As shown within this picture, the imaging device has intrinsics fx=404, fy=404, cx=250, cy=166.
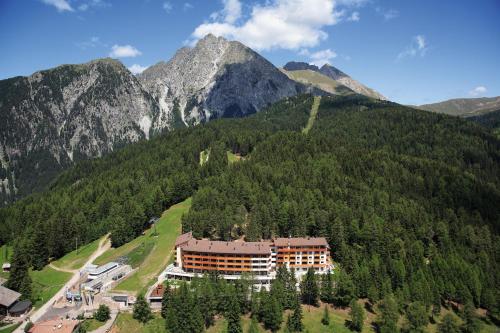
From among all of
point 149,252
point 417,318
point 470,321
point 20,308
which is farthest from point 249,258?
point 20,308

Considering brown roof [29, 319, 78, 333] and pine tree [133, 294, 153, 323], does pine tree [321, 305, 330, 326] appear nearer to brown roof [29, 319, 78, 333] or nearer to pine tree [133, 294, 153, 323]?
pine tree [133, 294, 153, 323]

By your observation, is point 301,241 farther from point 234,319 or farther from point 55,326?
point 55,326

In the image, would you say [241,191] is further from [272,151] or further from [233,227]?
[272,151]

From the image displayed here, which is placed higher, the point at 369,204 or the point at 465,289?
the point at 369,204

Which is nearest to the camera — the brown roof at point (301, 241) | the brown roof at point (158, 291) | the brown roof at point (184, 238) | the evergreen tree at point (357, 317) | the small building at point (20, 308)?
the evergreen tree at point (357, 317)

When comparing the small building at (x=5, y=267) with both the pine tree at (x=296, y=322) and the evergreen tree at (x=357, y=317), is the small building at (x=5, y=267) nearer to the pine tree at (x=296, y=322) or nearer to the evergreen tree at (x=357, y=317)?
the pine tree at (x=296, y=322)

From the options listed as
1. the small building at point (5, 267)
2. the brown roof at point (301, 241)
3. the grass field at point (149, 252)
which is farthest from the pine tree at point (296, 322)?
the small building at point (5, 267)

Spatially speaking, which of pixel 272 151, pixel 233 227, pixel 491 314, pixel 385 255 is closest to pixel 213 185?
pixel 233 227
